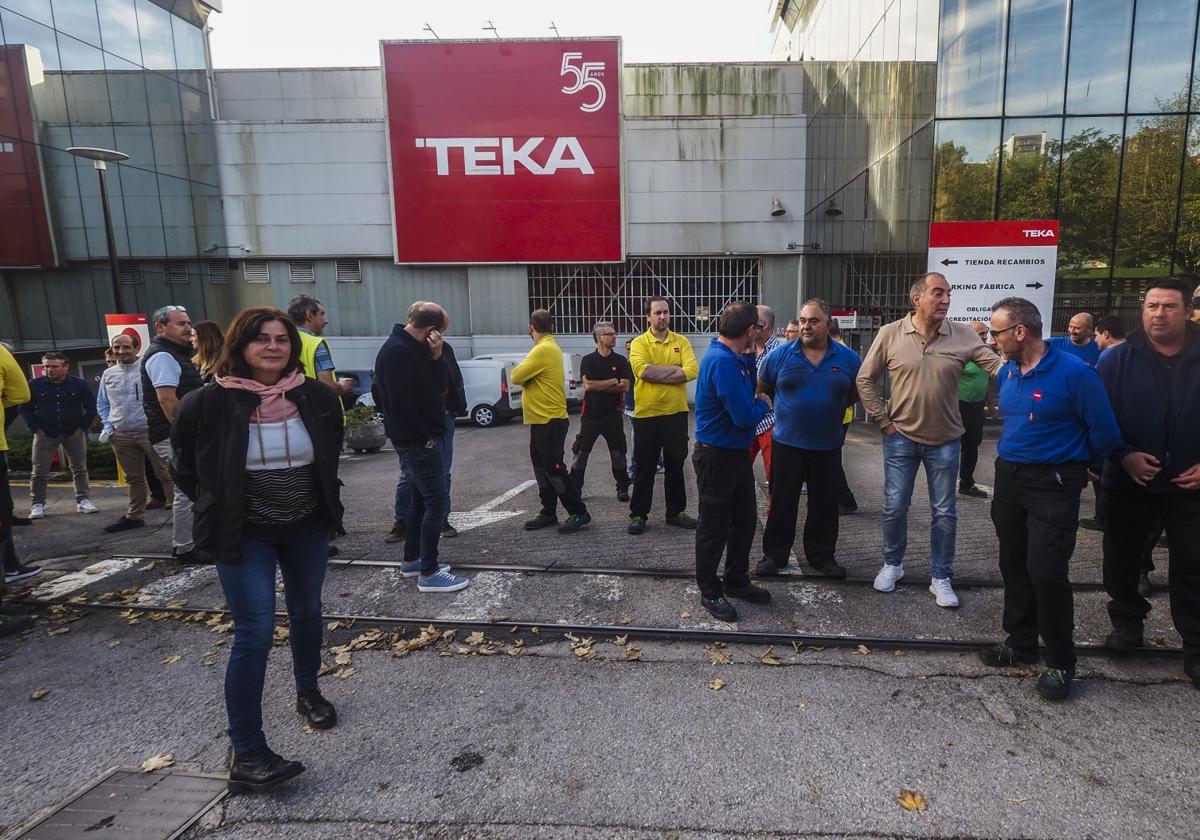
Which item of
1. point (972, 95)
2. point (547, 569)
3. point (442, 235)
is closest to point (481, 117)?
point (442, 235)

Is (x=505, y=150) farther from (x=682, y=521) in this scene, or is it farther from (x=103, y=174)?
(x=682, y=521)

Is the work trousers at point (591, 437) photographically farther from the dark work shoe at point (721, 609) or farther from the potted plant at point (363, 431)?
the potted plant at point (363, 431)

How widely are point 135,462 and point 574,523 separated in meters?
4.70

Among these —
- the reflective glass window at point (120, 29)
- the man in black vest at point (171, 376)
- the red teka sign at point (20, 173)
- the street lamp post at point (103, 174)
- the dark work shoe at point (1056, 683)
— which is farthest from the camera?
the reflective glass window at point (120, 29)

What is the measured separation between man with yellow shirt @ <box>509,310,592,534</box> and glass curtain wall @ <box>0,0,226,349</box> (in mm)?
16702

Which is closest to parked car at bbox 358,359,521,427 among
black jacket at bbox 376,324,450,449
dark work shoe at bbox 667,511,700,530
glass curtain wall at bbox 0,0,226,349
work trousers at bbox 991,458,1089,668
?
glass curtain wall at bbox 0,0,226,349

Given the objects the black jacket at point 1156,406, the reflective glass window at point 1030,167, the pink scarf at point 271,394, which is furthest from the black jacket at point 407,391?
the reflective glass window at point 1030,167

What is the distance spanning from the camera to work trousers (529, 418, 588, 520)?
242 inches

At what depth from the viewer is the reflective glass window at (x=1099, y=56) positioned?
11.9 meters

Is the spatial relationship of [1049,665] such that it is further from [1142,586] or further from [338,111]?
[338,111]

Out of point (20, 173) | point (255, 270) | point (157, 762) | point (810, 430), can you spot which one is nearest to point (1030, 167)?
point (810, 430)

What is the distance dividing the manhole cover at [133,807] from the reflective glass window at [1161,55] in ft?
54.8

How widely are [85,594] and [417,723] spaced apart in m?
3.48

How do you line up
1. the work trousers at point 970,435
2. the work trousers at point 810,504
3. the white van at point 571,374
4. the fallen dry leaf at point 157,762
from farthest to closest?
the white van at point 571,374, the work trousers at point 970,435, the work trousers at point 810,504, the fallen dry leaf at point 157,762
